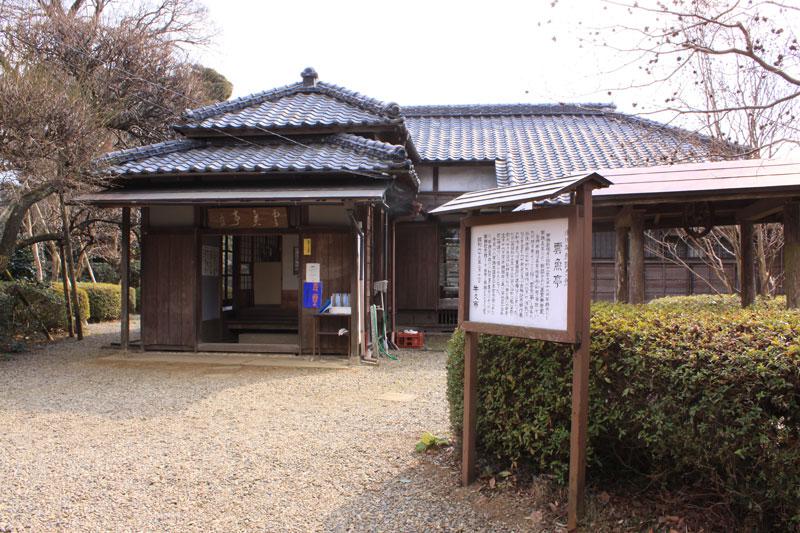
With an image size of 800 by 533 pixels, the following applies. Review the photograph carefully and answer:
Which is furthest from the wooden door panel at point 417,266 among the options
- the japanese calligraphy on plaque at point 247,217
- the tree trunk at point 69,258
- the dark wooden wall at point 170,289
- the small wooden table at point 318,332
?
the tree trunk at point 69,258

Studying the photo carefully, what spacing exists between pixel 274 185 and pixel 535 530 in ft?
25.2

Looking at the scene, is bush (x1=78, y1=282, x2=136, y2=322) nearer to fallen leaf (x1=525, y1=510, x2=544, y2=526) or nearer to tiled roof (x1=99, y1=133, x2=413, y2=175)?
tiled roof (x1=99, y1=133, x2=413, y2=175)

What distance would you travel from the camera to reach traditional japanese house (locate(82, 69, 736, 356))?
9695 millimetres

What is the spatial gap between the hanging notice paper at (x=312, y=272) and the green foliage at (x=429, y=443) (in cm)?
525

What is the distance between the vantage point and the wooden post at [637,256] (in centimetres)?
617

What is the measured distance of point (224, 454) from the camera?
5.14 meters

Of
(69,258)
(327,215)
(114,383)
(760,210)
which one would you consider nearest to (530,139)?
(327,215)

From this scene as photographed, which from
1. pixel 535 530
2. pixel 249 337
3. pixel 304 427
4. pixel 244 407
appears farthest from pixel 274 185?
pixel 535 530

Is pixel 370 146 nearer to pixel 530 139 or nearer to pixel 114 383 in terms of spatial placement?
pixel 114 383

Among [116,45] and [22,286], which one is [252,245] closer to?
[22,286]

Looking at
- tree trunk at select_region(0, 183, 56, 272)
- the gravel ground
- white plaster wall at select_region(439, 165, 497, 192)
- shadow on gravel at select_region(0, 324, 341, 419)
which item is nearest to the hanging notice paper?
shadow on gravel at select_region(0, 324, 341, 419)

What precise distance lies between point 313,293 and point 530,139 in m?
9.37

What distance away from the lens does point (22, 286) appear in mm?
12445

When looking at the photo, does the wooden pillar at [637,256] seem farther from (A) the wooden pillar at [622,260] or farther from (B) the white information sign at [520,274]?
(B) the white information sign at [520,274]
